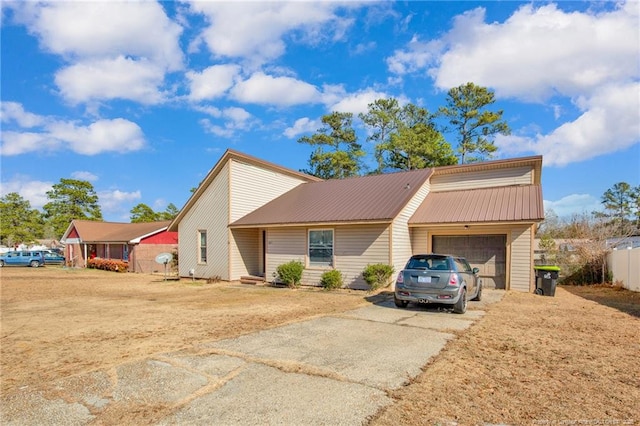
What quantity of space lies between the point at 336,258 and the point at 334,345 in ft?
30.2

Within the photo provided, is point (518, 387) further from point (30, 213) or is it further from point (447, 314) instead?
point (30, 213)

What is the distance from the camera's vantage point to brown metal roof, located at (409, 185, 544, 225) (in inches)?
565

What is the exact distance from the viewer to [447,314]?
9.63 meters

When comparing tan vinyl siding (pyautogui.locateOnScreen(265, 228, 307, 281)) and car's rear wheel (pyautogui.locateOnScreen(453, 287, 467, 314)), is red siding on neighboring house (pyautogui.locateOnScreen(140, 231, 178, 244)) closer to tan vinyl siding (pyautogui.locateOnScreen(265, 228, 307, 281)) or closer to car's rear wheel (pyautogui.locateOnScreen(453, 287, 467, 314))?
tan vinyl siding (pyautogui.locateOnScreen(265, 228, 307, 281))

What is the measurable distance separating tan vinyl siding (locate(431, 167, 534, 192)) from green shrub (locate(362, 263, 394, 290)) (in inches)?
268

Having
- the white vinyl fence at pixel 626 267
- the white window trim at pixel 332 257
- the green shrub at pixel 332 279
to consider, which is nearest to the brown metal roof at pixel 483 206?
the white window trim at pixel 332 257

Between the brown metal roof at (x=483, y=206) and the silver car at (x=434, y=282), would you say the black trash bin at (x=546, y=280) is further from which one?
the silver car at (x=434, y=282)

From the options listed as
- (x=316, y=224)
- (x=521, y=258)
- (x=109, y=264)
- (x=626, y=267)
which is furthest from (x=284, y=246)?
(x=109, y=264)

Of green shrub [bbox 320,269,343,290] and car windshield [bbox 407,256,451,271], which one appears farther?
green shrub [bbox 320,269,343,290]

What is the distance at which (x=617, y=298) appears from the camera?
1376cm

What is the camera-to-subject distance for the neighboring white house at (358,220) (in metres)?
14.7

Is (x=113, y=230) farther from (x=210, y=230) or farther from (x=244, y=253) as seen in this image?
(x=244, y=253)

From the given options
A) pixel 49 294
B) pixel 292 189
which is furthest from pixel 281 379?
pixel 292 189

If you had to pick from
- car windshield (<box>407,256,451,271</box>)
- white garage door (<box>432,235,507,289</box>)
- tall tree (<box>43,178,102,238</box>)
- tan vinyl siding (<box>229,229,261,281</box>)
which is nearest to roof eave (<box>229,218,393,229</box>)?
tan vinyl siding (<box>229,229,261,281</box>)
